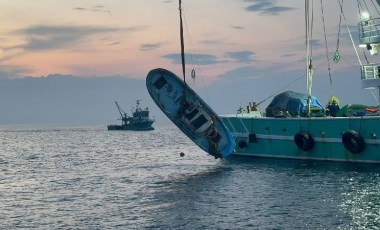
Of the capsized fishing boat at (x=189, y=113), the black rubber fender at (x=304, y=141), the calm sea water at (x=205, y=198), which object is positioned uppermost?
the capsized fishing boat at (x=189, y=113)

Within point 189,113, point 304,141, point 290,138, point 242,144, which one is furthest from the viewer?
point 242,144

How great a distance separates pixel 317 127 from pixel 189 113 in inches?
463

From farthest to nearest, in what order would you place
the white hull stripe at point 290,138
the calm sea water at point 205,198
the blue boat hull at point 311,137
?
the blue boat hull at point 311,137, the white hull stripe at point 290,138, the calm sea water at point 205,198

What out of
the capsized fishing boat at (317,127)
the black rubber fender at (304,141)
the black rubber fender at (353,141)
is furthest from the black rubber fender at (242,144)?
the black rubber fender at (353,141)

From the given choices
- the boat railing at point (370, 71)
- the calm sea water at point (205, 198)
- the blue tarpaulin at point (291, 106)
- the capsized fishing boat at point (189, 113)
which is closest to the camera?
the calm sea water at point (205, 198)

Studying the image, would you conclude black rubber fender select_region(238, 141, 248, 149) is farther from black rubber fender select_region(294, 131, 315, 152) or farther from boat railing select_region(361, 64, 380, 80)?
boat railing select_region(361, 64, 380, 80)

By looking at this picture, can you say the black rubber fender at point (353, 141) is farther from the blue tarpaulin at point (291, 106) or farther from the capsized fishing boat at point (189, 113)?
the capsized fishing boat at point (189, 113)

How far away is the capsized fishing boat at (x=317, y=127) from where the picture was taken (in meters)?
40.7

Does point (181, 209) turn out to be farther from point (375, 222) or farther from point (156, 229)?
point (375, 222)

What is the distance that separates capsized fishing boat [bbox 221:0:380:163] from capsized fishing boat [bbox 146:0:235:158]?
5.32 metres

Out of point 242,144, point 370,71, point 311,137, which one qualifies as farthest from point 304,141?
point 242,144

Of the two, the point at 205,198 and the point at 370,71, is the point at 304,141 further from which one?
the point at 205,198

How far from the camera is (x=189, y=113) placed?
1891 inches

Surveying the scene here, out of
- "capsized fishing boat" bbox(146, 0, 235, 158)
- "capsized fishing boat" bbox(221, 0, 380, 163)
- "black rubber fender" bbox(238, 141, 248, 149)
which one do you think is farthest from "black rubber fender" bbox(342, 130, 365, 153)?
"black rubber fender" bbox(238, 141, 248, 149)
